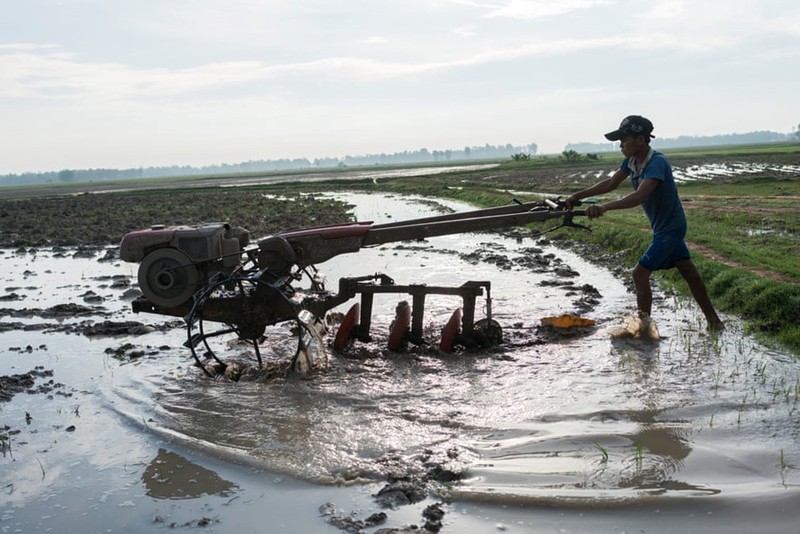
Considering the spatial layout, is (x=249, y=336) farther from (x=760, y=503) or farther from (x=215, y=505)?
(x=760, y=503)

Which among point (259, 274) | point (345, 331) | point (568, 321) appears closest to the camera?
point (259, 274)

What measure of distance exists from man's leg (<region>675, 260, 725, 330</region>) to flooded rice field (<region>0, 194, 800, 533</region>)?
136mm

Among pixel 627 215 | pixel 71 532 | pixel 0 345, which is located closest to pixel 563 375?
pixel 71 532

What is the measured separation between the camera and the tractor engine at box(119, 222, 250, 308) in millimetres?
6637

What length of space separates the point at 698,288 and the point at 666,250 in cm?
60

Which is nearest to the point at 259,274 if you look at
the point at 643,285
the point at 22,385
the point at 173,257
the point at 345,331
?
the point at 173,257

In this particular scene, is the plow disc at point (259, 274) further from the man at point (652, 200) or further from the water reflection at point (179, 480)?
the water reflection at point (179, 480)

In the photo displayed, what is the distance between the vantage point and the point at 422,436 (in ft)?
16.1

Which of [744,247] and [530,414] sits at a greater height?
[744,247]

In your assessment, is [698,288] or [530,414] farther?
[698,288]

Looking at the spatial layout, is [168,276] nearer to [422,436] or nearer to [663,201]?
[422,436]

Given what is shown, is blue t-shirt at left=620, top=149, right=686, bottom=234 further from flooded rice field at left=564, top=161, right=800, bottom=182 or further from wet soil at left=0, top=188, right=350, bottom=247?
flooded rice field at left=564, top=161, right=800, bottom=182

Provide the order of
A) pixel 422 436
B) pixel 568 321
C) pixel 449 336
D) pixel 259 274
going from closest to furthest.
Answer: pixel 422 436, pixel 259 274, pixel 449 336, pixel 568 321

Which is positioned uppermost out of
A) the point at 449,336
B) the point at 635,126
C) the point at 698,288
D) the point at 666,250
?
the point at 635,126
